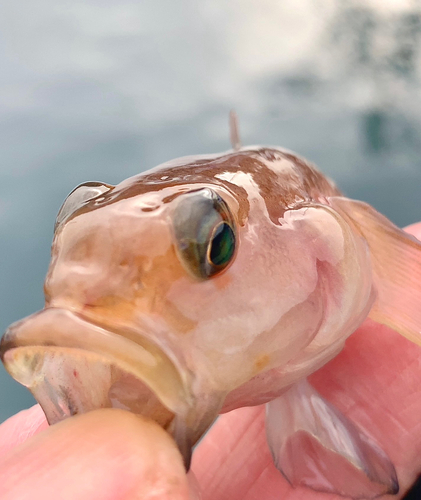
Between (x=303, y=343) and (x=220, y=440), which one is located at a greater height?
(x=303, y=343)

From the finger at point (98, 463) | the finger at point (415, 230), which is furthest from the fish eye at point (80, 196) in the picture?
the finger at point (415, 230)

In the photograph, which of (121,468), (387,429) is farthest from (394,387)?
(121,468)

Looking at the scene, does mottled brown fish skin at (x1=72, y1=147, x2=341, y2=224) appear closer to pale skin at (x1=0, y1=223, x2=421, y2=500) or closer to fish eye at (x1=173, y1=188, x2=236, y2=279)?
fish eye at (x1=173, y1=188, x2=236, y2=279)

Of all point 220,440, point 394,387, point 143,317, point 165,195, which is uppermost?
point 165,195

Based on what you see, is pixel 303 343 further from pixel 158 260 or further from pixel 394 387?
pixel 394 387

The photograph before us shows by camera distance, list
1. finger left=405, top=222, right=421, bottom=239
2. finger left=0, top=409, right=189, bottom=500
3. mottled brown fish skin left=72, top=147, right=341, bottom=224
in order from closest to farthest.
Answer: finger left=0, top=409, right=189, bottom=500 → mottled brown fish skin left=72, top=147, right=341, bottom=224 → finger left=405, top=222, right=421, bottom=239

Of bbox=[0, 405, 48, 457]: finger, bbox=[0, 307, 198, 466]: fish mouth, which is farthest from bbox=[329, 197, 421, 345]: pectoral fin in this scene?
bbox=[0, 405, 48, 457]: finger

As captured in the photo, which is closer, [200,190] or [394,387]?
[200,190]
